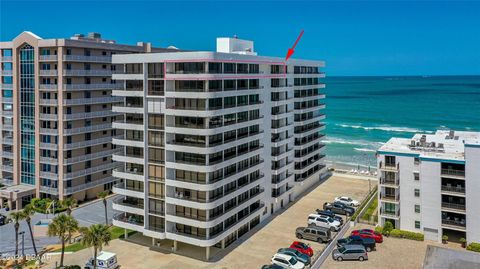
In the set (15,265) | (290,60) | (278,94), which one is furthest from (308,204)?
(15,265)

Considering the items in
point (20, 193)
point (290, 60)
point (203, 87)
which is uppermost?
point (290, 60)

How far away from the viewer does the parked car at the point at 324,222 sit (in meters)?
54.2

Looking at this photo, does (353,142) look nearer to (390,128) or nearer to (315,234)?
(390,128)

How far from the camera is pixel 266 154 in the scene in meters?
57.3

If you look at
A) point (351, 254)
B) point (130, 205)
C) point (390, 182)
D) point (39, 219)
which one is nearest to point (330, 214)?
point (390, 182)

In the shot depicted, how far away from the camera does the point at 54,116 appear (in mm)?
63969

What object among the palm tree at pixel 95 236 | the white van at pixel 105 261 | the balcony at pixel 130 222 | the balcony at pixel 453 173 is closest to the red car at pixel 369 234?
the balcony at pixel 453 173

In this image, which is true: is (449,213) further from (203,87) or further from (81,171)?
(81,171)

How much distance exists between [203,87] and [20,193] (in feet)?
131

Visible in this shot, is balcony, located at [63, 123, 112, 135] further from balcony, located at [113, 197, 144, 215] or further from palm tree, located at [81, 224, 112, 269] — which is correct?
palm tree, located at [81, 224, 112, 269]

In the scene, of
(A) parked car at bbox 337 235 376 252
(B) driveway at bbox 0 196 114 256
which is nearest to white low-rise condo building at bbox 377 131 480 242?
(A) parked car at bbox 337 235 376 252

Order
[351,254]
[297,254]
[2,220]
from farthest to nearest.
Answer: [2,220]
[351,254]
[297,254]

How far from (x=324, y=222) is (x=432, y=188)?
14.3 m

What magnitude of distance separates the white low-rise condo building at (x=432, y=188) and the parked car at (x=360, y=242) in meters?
6.41
